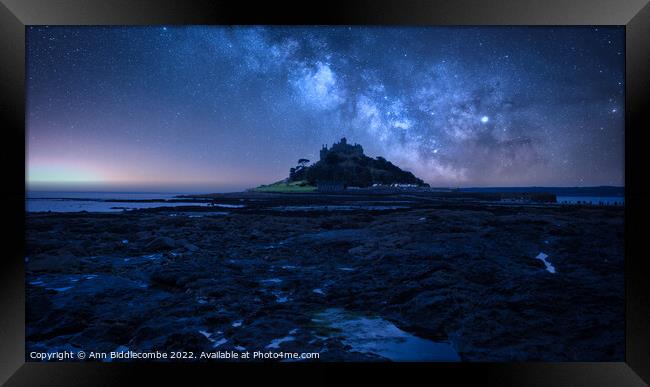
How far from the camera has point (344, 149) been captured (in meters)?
7.42

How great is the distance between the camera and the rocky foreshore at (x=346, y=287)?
437 centimetres

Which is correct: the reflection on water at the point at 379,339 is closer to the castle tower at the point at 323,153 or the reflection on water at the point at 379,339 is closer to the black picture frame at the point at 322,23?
the black picture frame at the point at 322,23

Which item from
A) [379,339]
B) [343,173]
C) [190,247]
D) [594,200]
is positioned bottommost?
[379,339]

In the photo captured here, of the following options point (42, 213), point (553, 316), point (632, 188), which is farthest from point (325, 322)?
point (42, 213)

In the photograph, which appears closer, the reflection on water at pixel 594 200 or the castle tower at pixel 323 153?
the reflection on water at pixel 594 200

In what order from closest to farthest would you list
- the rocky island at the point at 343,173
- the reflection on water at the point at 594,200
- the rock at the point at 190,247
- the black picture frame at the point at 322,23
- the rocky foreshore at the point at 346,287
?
the black picture frame at the point at 322,23 → the rocky foreshore at the point at 346,287 → the reflection on water at the point at 594,200 → the rock at the point at 190,247 → the rocky island at the point at 343,173

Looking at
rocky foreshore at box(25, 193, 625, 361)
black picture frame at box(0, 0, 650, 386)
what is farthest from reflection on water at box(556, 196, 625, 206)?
black picture frame at box(0, 0, 650, 386)

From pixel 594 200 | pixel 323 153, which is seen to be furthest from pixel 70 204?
pixel 594 200

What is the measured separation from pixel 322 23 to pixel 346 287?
4345mm

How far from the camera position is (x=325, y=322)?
4.69 metres

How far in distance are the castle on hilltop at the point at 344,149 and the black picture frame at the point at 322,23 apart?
3200mm

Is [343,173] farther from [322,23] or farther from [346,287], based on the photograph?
[322,23]

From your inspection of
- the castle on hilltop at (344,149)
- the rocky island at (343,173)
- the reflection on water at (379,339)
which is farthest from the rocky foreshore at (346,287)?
the castle on hilltop at (344,149)

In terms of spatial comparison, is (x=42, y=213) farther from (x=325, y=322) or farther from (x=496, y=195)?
(x=496, y=195)
